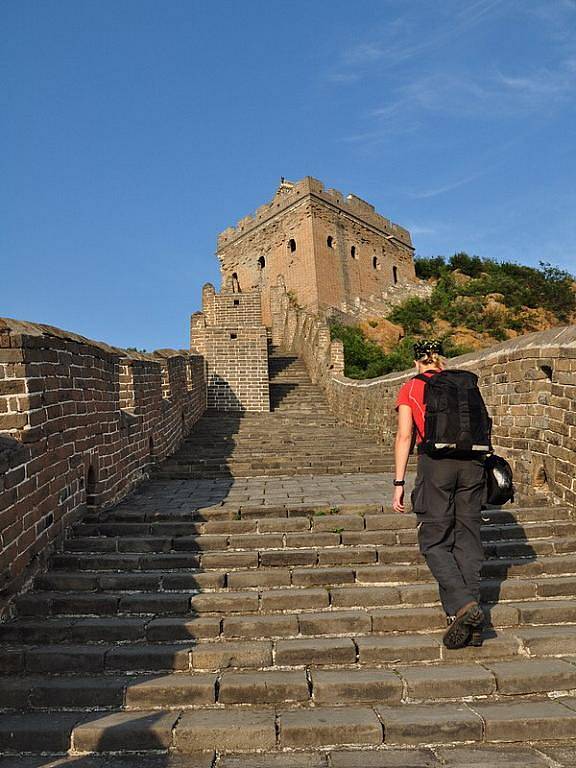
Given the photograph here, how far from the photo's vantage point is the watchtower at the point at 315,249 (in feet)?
97.6

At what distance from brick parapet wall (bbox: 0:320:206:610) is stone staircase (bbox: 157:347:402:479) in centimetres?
188

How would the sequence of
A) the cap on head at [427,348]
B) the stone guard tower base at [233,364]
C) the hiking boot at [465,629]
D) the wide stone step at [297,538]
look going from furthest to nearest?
the stone guard tower base at [233,364], the wide stone step at [297,538], the cap on head at [427,348], the hiking boot at [465,629]

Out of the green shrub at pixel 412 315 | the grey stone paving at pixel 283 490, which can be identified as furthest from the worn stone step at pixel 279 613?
the green shrub at pixel 412 315

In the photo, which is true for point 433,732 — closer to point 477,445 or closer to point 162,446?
point 477,445

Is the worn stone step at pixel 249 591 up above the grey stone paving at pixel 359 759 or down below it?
above

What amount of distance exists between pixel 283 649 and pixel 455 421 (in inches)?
75.7

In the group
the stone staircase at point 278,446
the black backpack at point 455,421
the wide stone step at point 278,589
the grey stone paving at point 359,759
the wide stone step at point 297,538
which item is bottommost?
the grey stone paving at point 359,759

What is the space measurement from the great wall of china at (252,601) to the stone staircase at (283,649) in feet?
0.04

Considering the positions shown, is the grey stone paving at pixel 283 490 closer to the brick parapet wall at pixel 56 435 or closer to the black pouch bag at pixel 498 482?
the brick parapet wall at pixel 56 435

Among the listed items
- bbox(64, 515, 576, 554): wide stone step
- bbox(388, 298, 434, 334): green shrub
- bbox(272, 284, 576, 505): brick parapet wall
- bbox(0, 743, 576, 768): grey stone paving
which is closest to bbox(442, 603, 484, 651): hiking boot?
bbox(0, 743, 576, 768): grey stone paving

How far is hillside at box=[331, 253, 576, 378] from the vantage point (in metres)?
25.9

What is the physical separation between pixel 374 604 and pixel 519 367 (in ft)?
12.1

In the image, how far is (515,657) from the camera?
3.62 m

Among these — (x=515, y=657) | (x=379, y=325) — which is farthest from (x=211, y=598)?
(x=379, y=325)
